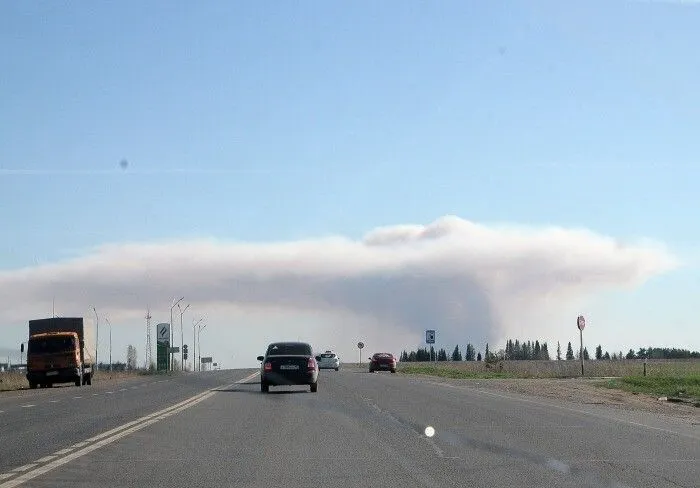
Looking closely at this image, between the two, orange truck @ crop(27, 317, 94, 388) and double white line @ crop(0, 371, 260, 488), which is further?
orange truck @ crop(27, 317, 94, 388)

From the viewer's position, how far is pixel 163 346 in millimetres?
111562

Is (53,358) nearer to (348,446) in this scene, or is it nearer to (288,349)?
(288,349)

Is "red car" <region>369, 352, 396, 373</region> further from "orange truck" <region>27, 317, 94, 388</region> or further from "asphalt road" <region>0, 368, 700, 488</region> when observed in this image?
"asphalt road" <region>0, 368, 700, 488</region>

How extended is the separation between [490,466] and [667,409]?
1659cm

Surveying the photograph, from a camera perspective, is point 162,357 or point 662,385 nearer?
point 662,385

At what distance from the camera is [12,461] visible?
15617mm

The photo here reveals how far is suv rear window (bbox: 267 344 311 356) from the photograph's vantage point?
131ft

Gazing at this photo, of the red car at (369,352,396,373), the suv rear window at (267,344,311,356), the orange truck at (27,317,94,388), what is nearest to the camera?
the suv rear window at (267,344,311,356)

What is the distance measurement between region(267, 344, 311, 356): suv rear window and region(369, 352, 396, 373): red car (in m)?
39.3

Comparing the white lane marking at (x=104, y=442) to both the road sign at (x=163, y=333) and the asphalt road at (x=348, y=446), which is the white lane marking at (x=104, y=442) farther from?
the road sign at (x=163, y=333)

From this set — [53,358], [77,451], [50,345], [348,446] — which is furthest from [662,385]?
[77,451]

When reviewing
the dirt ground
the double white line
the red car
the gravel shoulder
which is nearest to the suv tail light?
the gravel shoulder

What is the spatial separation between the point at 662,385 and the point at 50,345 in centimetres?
2888

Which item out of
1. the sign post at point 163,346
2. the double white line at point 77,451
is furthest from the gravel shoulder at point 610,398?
the sign post at point 163,346
